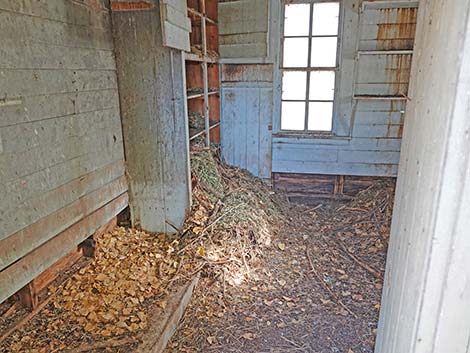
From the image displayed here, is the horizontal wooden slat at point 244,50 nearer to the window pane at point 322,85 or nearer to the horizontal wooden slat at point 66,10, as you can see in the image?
the window pane at point 322,85

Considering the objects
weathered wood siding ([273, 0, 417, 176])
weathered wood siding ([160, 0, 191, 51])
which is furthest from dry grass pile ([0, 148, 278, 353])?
weathered wood siding ([160, 0, 191, 51])

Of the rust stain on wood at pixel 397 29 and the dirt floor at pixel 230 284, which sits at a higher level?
the rust stain on wood at pixel 397 29

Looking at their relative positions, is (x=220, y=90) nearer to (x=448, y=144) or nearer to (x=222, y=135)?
(x=222, y=135)

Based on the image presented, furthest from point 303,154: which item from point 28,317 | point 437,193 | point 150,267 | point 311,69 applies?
point 437,193

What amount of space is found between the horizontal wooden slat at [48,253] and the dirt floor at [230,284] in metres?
0.26

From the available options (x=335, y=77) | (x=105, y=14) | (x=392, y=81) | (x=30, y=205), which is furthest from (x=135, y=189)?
(x=392, y=81)

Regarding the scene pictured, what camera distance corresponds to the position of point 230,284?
2.99m

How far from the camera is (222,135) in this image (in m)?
5.15

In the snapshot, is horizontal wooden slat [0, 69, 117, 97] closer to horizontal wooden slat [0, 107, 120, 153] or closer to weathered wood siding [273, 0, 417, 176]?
horizontal wooden slat [0, 107, 120, 153]

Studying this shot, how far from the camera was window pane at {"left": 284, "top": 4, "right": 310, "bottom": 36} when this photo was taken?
4518 millimetres

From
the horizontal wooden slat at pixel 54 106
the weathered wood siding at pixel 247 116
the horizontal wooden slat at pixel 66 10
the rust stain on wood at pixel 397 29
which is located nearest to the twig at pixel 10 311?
the horizontal wooden slat at pixel 54 106

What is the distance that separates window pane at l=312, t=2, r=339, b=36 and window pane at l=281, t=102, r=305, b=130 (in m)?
0.95

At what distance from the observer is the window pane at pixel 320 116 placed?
478cm

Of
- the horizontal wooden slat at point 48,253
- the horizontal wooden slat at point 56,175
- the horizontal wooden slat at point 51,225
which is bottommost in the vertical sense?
the horizontal wooden slat at point 48,253
